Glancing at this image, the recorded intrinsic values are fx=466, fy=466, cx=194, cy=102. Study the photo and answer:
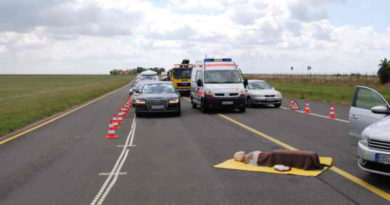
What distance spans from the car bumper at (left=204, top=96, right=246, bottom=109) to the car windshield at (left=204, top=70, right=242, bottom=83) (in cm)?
112

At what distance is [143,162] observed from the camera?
9.06 meters

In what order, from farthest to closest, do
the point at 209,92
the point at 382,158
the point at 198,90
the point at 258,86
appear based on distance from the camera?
the point at 258,86
the point at 198,90
the point at 209,92
the point at 382,158

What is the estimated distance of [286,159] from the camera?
831cm

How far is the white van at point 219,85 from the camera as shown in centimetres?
2059

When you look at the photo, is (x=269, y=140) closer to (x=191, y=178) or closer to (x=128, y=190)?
(x=191, y=178)

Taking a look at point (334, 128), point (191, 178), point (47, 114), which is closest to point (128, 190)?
point (191, 178)

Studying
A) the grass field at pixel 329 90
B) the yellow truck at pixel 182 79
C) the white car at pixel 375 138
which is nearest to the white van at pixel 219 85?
the grass field at pixel 329 90

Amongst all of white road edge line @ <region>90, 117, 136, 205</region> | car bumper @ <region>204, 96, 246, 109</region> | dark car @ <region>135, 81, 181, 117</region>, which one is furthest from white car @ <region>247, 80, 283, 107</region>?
white road edge line @ <region>90, 117, 136, 205</region>

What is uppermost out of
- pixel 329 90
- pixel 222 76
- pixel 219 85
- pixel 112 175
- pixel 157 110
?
pixel 222 76

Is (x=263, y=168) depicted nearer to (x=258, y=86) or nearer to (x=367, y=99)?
(x=367, y=99)

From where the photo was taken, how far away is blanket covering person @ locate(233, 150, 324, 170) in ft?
26.3

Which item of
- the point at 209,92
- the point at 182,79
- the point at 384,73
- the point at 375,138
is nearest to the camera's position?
the point at 375,138

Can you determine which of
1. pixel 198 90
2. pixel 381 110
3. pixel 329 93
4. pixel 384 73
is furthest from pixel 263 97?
pixel 384 73

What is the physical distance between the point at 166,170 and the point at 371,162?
344 cm
